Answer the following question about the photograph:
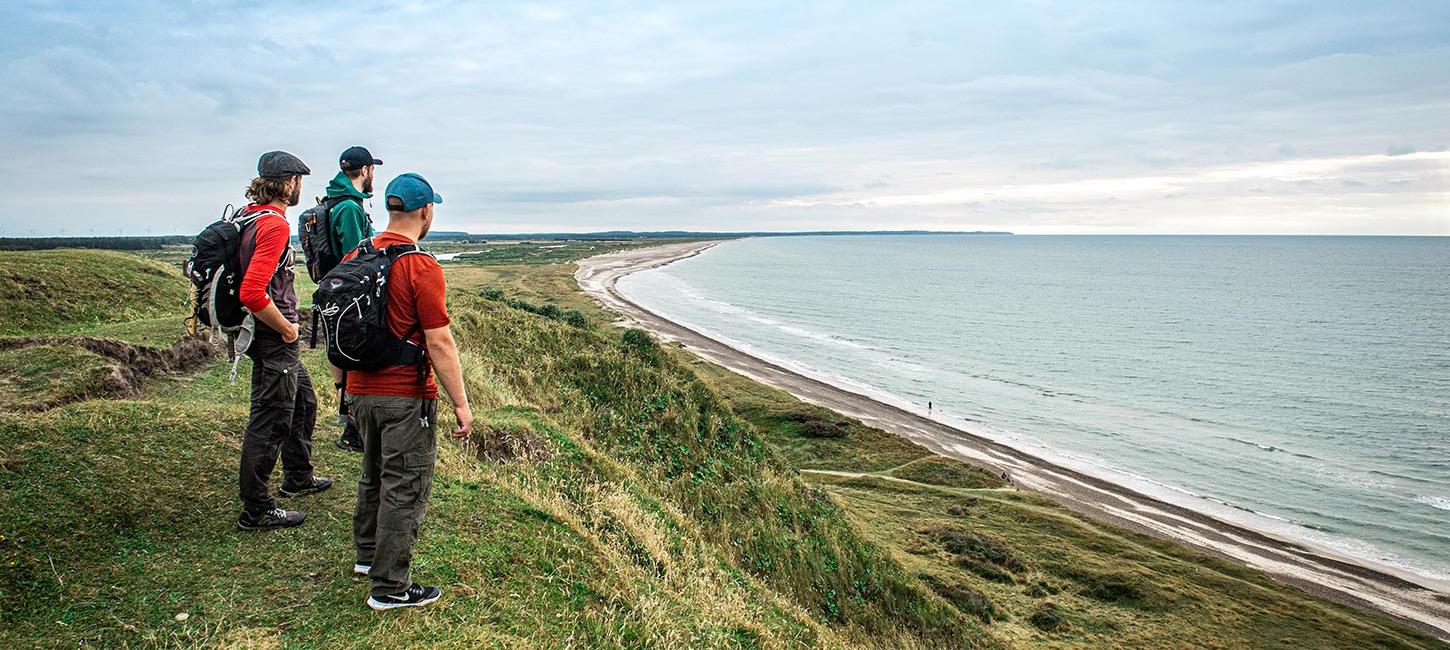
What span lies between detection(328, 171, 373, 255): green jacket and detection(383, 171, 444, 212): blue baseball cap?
5.95ft

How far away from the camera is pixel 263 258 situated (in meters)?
5.54

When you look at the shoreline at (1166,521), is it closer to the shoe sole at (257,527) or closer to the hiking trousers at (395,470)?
the hiking trousers at (395,470)

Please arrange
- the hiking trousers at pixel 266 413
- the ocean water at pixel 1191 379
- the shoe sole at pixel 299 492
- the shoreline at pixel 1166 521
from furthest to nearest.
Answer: the ocean water at pixel 1191 379 → the shoreline at pixel 1166 521 → the shoe sole at pixel 299 492 → the hiking trousers at pixel 266 413

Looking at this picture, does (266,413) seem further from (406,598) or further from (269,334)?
(406,598)

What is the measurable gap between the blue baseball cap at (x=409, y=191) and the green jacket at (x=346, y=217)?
1813 millimetres

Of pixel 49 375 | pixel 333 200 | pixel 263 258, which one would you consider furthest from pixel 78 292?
pixel 263 258

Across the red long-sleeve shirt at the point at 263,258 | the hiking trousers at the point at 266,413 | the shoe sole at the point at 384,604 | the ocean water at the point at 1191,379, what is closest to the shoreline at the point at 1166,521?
the ocean water at the point at 1191,379

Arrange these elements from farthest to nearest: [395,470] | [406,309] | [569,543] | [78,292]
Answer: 1. [78,292]
2. [569,543]
3. [395,470]
4. [406,309]

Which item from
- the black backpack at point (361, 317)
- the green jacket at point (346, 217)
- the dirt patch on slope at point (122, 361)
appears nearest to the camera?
the black backpack at point (361, 317)

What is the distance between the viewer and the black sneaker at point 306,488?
6.61m

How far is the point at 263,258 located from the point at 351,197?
1.12m

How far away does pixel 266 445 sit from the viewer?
5.81 meters

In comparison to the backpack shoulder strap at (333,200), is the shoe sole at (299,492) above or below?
below

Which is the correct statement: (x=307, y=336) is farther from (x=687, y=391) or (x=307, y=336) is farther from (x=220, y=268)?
(x=220, y=268)
